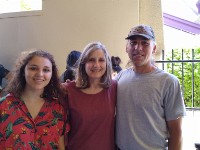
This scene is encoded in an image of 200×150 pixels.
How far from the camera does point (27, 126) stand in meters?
1.38

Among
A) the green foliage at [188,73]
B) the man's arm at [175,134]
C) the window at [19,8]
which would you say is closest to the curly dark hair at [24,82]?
the man's arm at [175,134]

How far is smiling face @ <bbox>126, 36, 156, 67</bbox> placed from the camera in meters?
1.44

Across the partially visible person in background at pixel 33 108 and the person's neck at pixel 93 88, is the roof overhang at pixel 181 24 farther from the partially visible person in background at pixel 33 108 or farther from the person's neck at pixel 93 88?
the partially visible person in background at pixel 33 108

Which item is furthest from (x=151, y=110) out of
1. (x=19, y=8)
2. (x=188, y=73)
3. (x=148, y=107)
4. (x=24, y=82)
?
(x=19, y=8)

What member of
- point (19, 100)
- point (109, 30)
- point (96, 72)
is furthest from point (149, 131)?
point (109, 30)

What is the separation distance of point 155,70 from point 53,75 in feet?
2.17

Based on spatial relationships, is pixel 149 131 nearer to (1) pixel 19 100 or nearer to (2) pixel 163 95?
(2) pixel 163 95

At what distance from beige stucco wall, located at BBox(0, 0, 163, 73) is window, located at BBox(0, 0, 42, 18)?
3.2 inches

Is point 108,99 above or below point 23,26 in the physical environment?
below

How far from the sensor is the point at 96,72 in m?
1.58

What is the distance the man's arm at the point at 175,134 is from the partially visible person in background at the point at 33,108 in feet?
2.05

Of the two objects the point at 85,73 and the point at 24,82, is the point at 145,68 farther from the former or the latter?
the point at 24,82

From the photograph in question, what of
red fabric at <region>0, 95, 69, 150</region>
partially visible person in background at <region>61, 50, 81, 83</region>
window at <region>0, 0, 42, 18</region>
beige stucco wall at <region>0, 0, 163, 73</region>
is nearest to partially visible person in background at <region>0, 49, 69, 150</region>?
red fabric at <region>0, 95, 69, 150</region>

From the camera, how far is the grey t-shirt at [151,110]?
1358 millimetres
